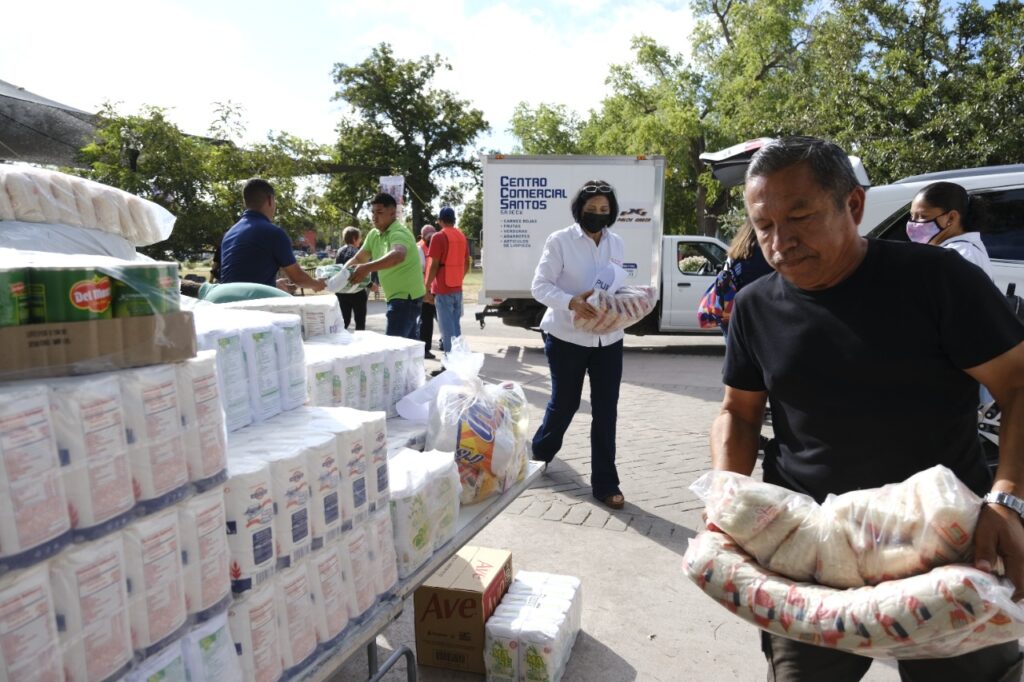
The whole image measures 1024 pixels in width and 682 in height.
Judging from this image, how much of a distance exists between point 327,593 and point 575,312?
2.66 metres

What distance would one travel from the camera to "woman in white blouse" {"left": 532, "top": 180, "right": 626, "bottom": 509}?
4.43 metres

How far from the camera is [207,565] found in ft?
5.33

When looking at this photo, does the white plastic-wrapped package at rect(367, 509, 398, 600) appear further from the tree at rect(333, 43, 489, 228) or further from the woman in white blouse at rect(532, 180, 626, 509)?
the tree at rect(333, 43, 489, 228)

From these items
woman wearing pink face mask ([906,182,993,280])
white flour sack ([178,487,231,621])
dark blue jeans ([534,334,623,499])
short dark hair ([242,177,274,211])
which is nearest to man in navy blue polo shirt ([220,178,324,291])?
short dark hair ([242,177,274,211])

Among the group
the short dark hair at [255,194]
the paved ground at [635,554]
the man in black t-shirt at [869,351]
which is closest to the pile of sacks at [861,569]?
the man in black t-shirt at [869,351]

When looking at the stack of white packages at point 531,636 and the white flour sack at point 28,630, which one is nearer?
the white flour sack at point 28,630

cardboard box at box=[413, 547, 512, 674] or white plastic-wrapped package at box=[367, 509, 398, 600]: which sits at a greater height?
white plastic-wrapped package at box=[367, 509, 398, 600]

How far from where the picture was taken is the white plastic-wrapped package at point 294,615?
6.06 feet

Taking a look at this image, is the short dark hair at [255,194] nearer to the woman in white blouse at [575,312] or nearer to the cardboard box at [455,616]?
the woman in white blouse at [575,312]

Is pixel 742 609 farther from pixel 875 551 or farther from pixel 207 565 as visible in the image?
pixel 207 565

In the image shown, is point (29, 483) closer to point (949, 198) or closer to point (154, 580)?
point (154, 580)

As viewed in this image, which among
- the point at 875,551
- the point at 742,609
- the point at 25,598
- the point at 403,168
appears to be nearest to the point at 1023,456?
the point at 875,551

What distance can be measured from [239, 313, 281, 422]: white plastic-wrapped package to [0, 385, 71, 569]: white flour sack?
0.88 meters

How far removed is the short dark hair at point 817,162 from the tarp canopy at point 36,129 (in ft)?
27.3
